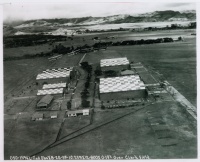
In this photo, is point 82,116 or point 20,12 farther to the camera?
point 82,116

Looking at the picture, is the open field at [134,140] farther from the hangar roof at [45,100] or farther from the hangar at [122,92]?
the hangar roof at [45,100]

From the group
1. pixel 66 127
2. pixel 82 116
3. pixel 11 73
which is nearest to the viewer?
pixel 66 127

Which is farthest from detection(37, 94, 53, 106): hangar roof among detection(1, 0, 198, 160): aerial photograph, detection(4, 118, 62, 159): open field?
detection(4, 118, 62, 159): open field

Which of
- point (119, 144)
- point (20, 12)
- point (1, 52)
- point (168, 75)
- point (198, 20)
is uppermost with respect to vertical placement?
point (20, 12)

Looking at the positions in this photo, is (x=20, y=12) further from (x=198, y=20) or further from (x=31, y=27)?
(x=198, y=20)

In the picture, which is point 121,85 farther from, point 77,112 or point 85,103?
point 77,112

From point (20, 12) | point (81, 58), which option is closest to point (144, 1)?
point (20, 12)
